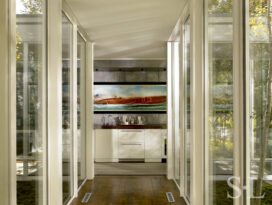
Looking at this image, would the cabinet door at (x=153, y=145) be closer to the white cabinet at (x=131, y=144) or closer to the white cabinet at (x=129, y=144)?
the white cabinet at (x=129, y=144)

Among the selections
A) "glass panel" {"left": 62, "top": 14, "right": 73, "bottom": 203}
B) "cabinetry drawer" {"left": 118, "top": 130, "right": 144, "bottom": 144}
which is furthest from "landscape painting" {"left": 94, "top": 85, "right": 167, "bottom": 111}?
"glass panel" {"left": 62, "top": 14, "right": 73, "bottom": 203}

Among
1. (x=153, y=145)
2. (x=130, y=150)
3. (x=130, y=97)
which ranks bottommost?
(x=130, y=150)

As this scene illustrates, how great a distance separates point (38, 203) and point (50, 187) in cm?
31

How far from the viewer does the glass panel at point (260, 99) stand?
63.9 inches

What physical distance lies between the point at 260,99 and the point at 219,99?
0.78m

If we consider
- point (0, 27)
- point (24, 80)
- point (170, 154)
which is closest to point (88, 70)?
point (170, 154)

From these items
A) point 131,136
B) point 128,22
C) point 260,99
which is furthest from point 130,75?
point 260,99

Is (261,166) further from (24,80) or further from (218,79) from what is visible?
(24,80)

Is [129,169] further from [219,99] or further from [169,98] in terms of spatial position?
[219,99]

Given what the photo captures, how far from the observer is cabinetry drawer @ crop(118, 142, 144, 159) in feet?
22.8

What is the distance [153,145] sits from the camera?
696 centimetres

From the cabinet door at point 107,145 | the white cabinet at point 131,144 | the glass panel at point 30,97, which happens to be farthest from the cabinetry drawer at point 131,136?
the glass panel at point 30,97

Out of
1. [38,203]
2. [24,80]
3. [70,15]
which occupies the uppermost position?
[70,15]

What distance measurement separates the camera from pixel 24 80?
234 centimetres
